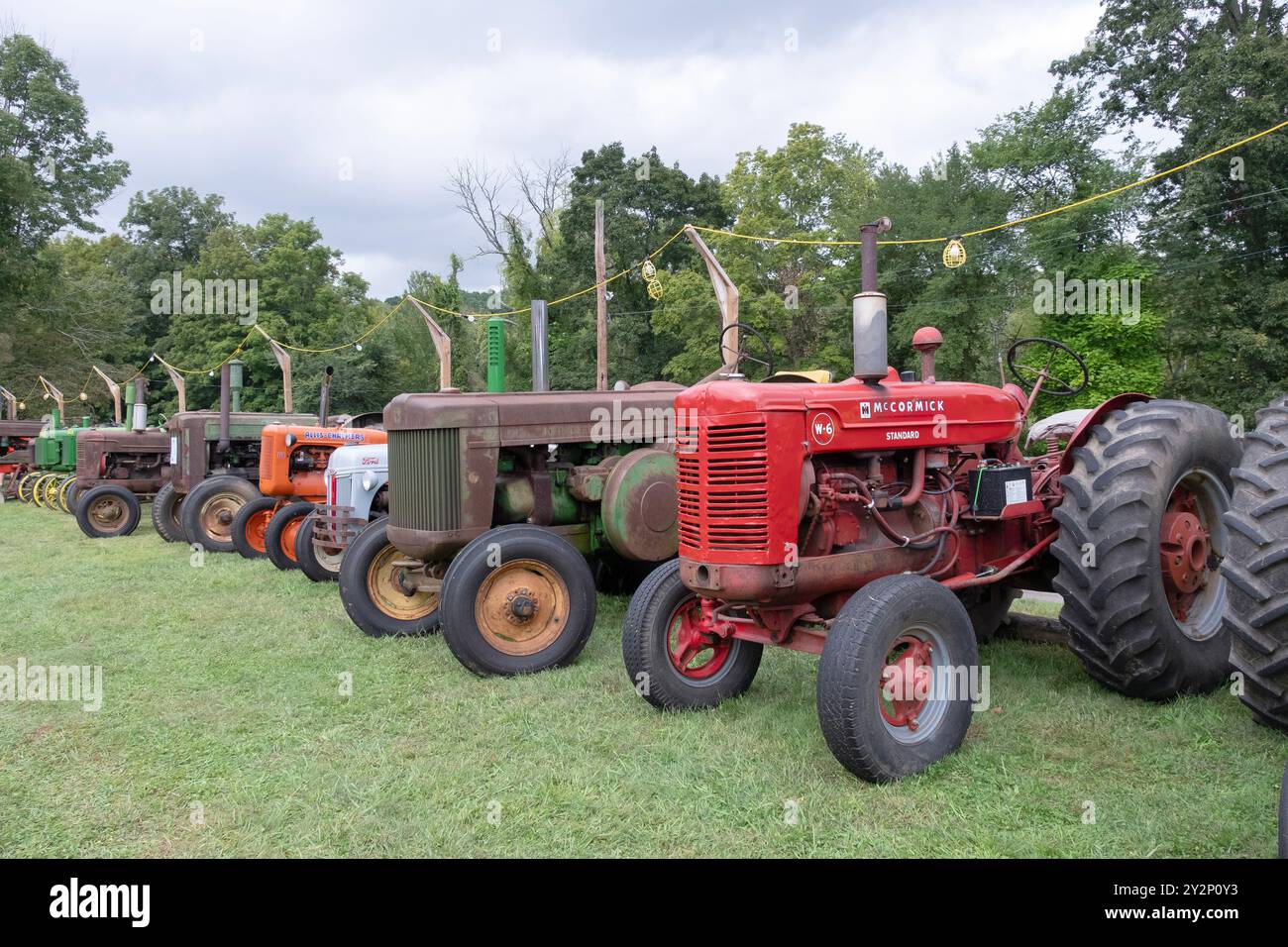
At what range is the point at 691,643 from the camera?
4.38 m

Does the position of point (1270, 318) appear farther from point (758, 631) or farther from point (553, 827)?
point (553, 827)

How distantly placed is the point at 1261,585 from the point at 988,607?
166 cm

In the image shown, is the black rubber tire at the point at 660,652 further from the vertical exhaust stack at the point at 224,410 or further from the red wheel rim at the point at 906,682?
the vertical exhaust stack at the point at 224,410

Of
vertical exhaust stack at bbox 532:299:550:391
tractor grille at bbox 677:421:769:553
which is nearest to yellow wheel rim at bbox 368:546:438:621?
vertical exhaust stack at bbox 532:299:550:391

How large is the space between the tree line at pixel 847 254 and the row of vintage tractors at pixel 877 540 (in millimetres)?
17731

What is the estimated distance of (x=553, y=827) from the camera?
3176 mm

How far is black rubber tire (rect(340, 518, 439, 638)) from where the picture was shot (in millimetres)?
6281

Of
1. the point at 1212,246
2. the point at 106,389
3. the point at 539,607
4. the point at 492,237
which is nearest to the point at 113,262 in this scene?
the point at 106,389

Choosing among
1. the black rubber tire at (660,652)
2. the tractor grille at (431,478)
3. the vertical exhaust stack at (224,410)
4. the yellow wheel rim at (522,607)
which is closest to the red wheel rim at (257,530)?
the vertical exhaust stack at (224,410)

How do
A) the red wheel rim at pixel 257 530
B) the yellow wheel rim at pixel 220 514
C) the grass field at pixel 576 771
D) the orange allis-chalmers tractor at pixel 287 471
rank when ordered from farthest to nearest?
the yellow wheel rim at pixel 220 514, the red wheel rim at pixel 257 530, the orange allis-chalmers tractor at pixel 287 471, the grass field at pixel 576 771

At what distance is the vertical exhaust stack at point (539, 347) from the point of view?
7.23 m

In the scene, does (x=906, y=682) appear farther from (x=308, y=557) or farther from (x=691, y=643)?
(x=308, y=557)

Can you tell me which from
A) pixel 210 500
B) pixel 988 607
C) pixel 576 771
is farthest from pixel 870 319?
pixel 210 500

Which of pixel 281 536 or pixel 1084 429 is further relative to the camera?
pixel 281 536
